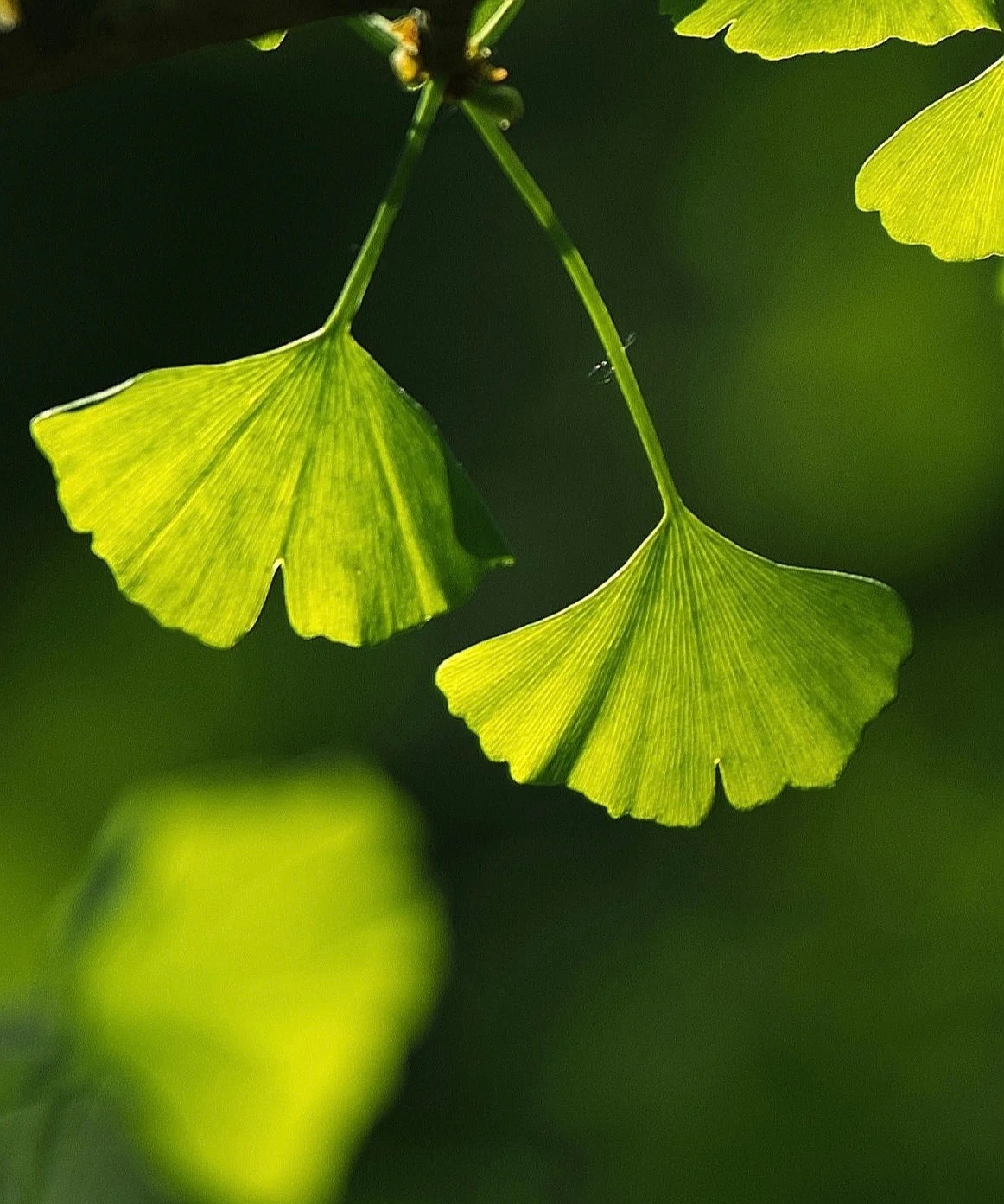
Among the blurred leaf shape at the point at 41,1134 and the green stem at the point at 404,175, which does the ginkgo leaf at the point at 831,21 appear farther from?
the blurred leaf shape at the point at 41,1134

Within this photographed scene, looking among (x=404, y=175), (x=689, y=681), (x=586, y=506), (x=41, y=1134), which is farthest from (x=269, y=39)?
(x=586, y=506)

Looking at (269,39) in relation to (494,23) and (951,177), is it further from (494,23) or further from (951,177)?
(951,177)

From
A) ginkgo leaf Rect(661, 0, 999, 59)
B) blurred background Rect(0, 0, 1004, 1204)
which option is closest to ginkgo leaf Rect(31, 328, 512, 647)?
ginkgo leaf Rect(661, 0, 999, 59)

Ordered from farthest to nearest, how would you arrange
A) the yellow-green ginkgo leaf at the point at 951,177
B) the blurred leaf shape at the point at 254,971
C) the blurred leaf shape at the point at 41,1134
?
the blurred leaf shape at the point at 254,971
the blurred leaf shape at the point at 41,1134
the yellow-green ginkgo leaf at the point at 951,177

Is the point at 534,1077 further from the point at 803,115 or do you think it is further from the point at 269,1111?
the point at 269,1111

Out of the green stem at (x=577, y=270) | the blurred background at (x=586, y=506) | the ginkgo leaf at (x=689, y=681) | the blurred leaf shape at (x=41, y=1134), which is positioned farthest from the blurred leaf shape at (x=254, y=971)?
the blurred background at (x=586, y=506)

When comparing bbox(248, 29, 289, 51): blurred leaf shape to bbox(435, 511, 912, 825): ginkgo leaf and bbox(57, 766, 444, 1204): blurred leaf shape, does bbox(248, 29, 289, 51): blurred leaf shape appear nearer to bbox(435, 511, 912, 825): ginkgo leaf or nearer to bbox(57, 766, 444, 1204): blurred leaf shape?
bbox(435, 511, 912, 825): ginkgo leaf
